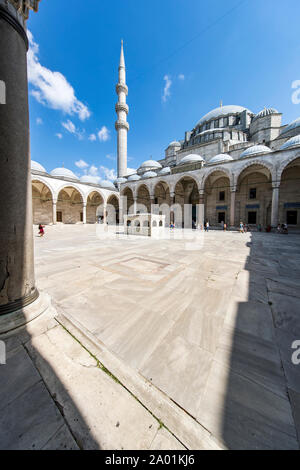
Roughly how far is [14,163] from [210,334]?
3.29 metres

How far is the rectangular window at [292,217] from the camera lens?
18.1m

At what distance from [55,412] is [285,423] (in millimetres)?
1728

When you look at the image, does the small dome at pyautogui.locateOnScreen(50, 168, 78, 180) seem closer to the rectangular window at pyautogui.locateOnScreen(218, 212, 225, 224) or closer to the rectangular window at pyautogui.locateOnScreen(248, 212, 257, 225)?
the rectangular window at pyautogui.locateOnScreen(218, 212, 225, 224)

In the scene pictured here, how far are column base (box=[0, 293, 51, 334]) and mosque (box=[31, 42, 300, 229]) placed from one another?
790 inches

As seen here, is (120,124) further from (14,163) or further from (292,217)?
(14,163)

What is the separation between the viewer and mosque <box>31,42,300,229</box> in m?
18.0

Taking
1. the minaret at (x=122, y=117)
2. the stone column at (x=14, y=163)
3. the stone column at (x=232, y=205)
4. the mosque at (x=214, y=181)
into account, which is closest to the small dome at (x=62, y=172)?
the mosque at (x=214, y=181)

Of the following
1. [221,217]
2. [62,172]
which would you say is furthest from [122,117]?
[221,217]

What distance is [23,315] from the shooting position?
2.09 metres

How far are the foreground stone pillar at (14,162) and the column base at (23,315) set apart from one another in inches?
2.3

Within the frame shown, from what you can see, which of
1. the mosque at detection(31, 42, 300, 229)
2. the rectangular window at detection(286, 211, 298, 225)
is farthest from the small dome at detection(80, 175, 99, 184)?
the rectangular window at detection(286, 211, 298, 225)

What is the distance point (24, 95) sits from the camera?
2111 millimetres

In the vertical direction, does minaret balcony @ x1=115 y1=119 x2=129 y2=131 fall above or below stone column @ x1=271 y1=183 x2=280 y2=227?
above

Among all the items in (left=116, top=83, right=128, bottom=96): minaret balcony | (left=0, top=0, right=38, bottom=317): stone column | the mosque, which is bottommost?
(left=0, top=0, right=38, bottom=317): stone column
